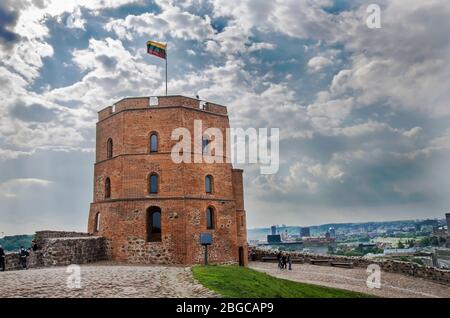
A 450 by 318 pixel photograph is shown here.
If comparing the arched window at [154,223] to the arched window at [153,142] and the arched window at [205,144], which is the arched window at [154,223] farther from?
the arched window at [205,144]

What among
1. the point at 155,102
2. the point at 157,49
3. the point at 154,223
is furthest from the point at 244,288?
the point at 157,49

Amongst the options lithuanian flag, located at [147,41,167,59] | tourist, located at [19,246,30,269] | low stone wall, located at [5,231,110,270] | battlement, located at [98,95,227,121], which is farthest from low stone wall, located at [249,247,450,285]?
lithuanian flag, located at [147,41,167,59]

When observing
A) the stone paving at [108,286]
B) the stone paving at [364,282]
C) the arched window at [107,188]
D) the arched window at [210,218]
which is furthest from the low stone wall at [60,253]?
the stone paving at [364,282]

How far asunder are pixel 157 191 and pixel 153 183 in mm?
541

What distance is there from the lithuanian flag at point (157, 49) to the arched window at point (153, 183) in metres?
6.97

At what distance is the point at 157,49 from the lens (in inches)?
834

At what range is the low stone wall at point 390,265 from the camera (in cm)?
1913

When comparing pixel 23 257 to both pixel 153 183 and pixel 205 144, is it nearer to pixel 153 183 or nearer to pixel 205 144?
pixel 153 183

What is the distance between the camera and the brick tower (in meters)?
19.3

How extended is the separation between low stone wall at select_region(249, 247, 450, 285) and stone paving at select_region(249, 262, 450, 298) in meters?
0.39

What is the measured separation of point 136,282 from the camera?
10891mm

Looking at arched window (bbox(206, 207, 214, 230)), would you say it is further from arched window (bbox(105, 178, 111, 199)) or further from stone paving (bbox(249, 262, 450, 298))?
arched window (bbox(105, 178, 111, 199))
